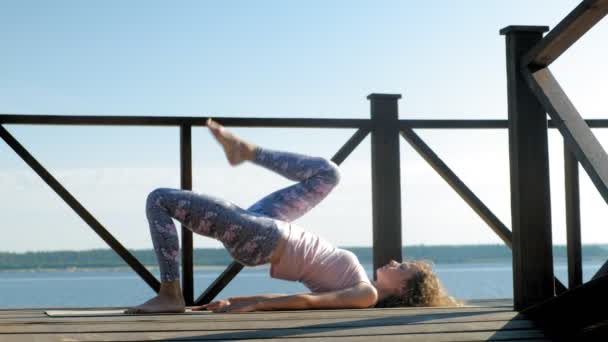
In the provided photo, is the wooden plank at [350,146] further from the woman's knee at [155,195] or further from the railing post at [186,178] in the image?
the woman's knee at [155,195]

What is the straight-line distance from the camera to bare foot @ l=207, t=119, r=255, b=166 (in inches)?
143

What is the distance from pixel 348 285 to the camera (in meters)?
3.60

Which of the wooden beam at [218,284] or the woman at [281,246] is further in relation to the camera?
the wooden beam at [218,284]

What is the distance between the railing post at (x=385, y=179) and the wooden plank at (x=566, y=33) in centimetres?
137

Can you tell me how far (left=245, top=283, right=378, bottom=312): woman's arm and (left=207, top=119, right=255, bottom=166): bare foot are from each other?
546 mm

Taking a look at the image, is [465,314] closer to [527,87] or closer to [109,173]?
[527,87]

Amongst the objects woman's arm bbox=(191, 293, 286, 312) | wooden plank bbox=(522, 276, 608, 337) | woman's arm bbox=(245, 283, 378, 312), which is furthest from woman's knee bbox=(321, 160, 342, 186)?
wooden plank bbox=(522, 276, 608, 337)

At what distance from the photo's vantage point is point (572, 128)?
3.08 metres

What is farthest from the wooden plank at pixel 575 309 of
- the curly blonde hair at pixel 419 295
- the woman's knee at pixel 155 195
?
the woman's knee at pixel 155 195

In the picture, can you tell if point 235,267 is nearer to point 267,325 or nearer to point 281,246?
point 281,246

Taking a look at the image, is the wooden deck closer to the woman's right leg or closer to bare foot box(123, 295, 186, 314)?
bare foot box(123, 295, 186, 314)

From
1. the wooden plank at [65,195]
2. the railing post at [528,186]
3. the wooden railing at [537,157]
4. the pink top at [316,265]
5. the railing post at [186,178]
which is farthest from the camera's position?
the railing post at [186,178]

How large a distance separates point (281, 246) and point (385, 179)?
114 centimetres

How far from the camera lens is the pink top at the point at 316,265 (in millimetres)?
3607
